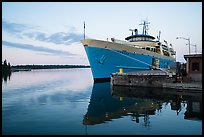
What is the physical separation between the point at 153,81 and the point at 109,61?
1182 centimetres

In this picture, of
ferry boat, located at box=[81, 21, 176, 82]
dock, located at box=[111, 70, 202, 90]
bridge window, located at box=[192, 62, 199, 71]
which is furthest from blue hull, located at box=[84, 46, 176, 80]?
bridge window, located at box=[192, 62, 199, 71]

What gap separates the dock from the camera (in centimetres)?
2549

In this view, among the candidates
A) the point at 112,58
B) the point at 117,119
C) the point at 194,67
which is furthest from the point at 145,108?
the point at 112,58

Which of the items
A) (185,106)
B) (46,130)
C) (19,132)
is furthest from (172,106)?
(19,132)

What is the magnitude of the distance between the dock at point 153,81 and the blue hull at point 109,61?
5637 millimetres

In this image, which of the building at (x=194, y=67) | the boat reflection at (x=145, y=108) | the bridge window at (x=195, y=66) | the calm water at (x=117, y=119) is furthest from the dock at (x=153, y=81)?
the calm water at (x=117, y=119)

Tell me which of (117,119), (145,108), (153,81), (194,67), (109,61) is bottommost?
(117,119)

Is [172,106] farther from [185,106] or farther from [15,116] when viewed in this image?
[15,116]

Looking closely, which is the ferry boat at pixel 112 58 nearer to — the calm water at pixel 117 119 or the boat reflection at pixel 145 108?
the boat reflection at pixel 145 108

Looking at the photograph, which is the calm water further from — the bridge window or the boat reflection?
the bridge window

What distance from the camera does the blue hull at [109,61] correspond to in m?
37.7

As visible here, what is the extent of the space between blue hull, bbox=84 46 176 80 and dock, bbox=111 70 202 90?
564cm

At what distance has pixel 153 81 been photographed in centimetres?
2889

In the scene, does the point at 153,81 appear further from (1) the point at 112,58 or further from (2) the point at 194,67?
(1) the point at 112,58
